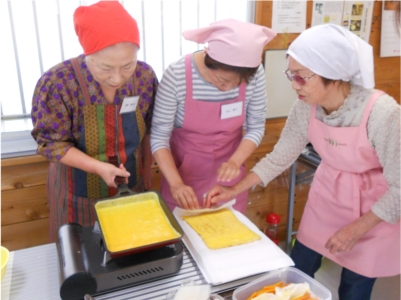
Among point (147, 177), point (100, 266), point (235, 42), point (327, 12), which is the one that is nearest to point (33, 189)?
point (147, 177)

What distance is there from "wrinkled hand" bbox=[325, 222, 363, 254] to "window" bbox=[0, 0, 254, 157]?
1267 millimetres

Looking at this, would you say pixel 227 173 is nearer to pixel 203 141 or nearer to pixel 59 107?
pixel 203 141

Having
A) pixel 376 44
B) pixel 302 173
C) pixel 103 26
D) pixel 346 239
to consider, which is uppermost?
pixel 103 26

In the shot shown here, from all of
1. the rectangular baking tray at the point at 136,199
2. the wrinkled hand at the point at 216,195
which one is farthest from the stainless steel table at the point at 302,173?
the rectangular baking tray at the point at 136,199

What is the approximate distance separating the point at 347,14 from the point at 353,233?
4.88 feet

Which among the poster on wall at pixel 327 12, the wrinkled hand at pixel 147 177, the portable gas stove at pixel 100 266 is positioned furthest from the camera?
the poster on wall at pixel 327 12

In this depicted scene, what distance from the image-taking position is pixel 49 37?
1844 millimetres

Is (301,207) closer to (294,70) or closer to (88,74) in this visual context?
(294,70)

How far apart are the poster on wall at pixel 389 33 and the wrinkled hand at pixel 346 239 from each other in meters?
1.59

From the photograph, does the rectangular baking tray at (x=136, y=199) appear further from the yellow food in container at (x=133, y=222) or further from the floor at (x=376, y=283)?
the floor at (x=376, y=283)

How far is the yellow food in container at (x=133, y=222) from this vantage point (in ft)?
3.10

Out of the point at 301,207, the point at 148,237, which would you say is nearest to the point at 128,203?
the point at 148,237

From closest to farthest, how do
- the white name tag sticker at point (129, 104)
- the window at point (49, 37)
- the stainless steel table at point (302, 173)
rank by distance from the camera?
1. the white name tag sticker at point (129, 104)
2. the window at point (49, 37)
3. the stainless steel table at point (302, 173)

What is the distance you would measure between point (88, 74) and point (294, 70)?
68 cm
